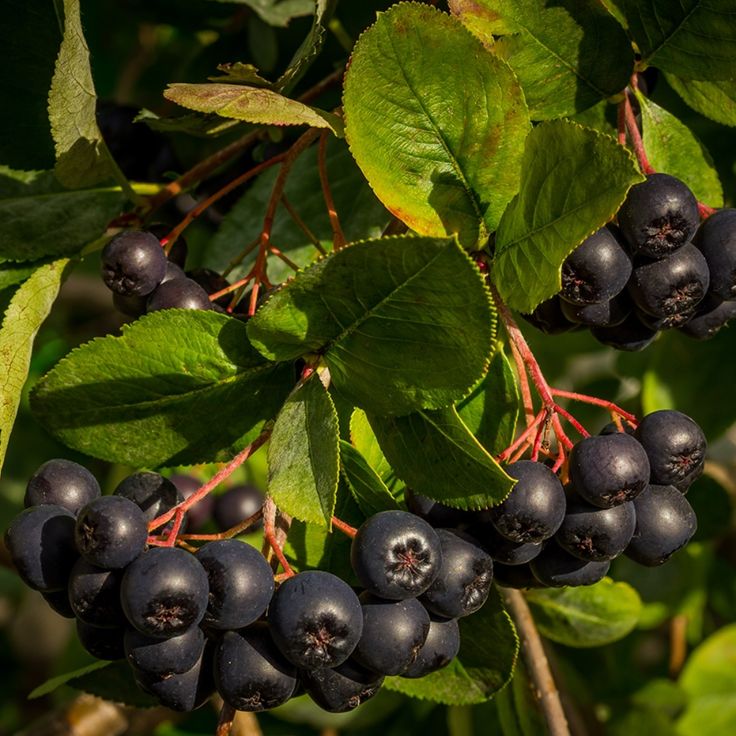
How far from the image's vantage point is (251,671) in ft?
3.65

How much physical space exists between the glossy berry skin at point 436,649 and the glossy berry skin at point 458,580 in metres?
0.02

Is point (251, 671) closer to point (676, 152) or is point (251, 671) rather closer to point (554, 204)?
point (554, 204)

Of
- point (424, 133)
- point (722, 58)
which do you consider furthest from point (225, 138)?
point (722, 58)

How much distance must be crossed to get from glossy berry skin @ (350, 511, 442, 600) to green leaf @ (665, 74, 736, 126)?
745 mm

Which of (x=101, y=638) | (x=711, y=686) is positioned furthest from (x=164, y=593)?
(x=711, y=686)

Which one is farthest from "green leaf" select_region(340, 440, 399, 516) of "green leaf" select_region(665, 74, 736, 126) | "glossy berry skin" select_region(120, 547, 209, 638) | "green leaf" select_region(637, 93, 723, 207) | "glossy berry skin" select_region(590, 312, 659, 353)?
"green leaf" select_region(665, 74, 736, 126)

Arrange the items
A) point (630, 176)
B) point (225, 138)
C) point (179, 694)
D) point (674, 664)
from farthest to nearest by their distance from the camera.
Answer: point (674, 664) → point (225, 138) → point (179, 694) → point (630, 176)

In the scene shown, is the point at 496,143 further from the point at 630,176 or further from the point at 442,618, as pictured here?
the point at 442,618

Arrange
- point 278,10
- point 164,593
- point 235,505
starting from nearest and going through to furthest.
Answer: point 164,593
point 278,10
point 235,505

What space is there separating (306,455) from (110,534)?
0.23 meters

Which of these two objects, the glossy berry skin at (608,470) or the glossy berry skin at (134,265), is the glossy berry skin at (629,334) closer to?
the glossy berry skin at (608,470)

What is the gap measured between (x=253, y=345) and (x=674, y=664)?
6.40ft

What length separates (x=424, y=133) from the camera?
1.24 m

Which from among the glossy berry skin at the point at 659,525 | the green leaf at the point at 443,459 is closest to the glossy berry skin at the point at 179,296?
the green leaf at the point at 443,459
